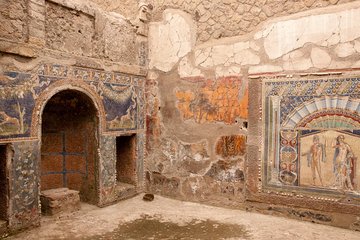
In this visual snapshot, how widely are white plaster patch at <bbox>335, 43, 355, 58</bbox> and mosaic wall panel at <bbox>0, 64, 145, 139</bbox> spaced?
2591 mm

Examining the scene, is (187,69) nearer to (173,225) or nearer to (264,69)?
(264,69)

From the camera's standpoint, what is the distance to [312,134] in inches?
137

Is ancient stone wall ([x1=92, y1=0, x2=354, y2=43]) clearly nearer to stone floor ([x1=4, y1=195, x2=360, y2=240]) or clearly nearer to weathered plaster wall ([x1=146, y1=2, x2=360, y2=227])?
weathered plaster wall ([x1=146, y1=2, x2=360, y2=227])

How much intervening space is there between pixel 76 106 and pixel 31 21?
51.0 inches

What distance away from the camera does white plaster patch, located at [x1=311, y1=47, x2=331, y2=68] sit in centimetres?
337

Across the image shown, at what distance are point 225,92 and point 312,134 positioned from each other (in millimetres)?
1162

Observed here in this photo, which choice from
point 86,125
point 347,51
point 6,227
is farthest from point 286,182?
point 6,227

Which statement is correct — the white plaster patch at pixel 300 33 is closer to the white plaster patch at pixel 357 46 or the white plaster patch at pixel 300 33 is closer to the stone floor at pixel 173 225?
the white plaster patch at pixel 357 46

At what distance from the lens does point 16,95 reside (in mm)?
3109

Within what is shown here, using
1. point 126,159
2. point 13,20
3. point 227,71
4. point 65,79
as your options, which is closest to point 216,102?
point 227,71

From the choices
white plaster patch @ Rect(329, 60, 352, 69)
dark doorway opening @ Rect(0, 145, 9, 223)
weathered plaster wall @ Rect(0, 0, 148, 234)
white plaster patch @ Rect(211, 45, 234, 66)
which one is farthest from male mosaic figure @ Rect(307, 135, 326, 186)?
dark doorway opening @ Rect(0, 145, 9, 223)

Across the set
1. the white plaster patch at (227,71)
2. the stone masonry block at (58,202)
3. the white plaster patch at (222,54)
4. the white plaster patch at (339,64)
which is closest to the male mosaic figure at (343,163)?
the white plaster patch at (339,64)

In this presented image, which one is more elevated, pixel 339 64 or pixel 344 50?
pixel 344 50

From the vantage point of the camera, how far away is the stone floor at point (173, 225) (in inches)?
124
